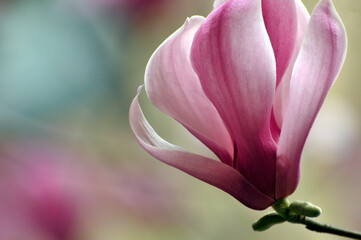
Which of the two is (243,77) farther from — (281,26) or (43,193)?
(43,193)

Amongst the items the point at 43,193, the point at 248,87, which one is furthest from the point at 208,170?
the point at 43,193

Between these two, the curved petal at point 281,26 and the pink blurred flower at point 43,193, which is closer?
the curved petal at point 281,26

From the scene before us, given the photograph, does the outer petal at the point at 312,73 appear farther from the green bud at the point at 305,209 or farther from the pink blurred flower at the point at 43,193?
the pink blurred flower at the point at 43,193

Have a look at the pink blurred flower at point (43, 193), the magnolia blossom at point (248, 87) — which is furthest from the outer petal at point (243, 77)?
the pink blurred flower at point (43, 193)

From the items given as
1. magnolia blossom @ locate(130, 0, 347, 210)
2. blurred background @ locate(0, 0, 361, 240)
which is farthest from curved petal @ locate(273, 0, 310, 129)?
blurred background @ locate(0, 0, 361, 240)

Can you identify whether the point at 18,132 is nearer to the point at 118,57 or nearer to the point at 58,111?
the point at 58,111

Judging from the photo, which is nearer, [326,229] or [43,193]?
[326,229]
